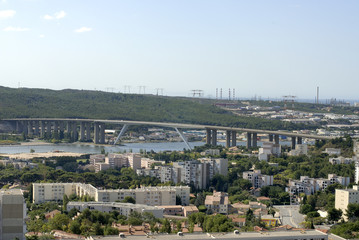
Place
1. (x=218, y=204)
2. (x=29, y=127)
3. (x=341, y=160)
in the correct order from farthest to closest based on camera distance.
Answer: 1. (x=29, y=127)
2. (x=341, y=160)
3. (x=218, y=204)

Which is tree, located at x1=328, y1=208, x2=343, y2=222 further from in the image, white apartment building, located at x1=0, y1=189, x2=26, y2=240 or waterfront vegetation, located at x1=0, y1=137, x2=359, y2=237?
white apartment building, located at x1=0, y1=189, x2=26, y2=240

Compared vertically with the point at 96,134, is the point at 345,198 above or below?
above

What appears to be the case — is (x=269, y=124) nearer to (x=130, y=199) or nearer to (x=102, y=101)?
(x=102, y=101)

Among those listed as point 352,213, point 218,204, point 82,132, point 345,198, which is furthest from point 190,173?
point 82,132

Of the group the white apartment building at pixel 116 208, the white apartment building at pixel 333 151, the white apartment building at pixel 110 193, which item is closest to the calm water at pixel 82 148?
the white apartment building at pixel 333 151

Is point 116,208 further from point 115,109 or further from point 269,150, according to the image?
point 115,109

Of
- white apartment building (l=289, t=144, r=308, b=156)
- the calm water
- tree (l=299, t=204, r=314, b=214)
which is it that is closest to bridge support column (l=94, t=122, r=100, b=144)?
the calm water

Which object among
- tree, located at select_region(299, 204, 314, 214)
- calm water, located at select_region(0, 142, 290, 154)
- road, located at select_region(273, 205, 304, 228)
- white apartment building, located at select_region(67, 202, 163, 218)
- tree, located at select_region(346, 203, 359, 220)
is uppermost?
white apartment building, located at select_region(67, 202, 163, 218)
